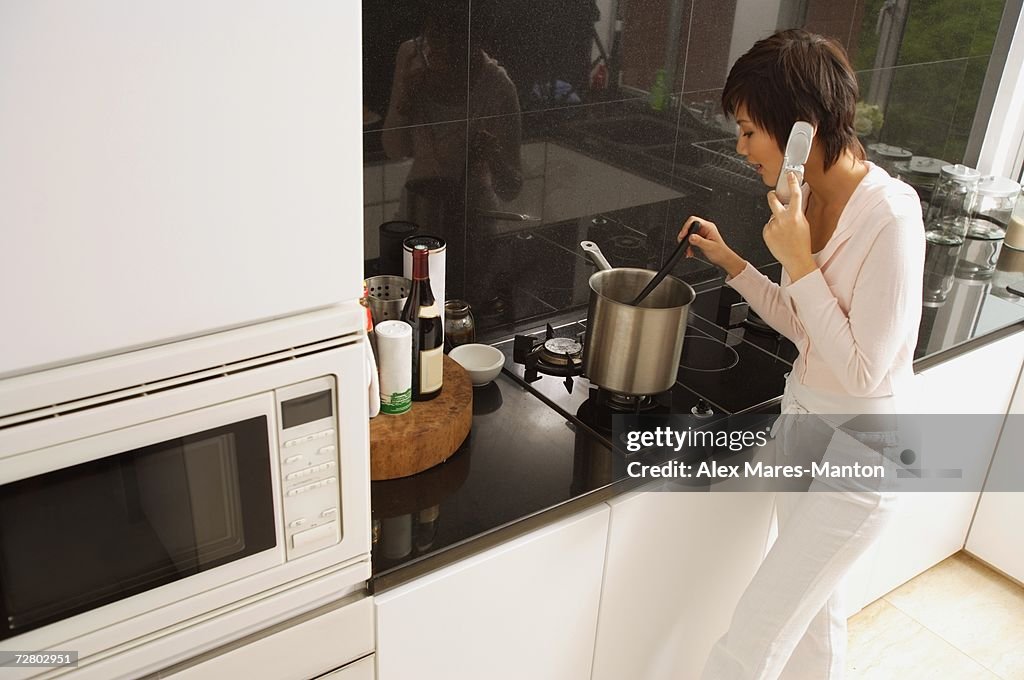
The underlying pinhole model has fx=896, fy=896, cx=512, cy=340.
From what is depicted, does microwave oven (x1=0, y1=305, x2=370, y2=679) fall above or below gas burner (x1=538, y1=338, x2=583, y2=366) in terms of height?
above

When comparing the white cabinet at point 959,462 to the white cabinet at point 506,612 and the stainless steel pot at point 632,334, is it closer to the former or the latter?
the stainless steel pot at point 632,334

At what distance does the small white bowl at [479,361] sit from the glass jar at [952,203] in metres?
1.59

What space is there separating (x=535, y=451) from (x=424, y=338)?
291 millimetres

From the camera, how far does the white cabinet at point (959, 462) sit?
2.24 m

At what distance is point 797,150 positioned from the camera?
5.03ft

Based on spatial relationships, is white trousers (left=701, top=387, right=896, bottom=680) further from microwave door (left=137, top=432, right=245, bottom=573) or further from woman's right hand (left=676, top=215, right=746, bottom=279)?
microwave door (left=137, top=432, right=245, bottom=573)

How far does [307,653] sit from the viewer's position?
126 cm

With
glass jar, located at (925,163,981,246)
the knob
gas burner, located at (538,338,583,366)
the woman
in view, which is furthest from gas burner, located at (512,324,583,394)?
glass jar, located at (925,163,981,246)

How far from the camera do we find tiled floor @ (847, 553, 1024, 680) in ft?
7.94

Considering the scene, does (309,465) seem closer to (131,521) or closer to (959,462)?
(131,521)

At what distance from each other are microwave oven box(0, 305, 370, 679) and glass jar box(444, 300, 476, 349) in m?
0.75

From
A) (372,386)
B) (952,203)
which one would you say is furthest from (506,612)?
(952,203)

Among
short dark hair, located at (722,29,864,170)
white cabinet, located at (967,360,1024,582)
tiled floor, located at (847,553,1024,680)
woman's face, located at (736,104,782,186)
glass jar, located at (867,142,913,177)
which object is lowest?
tiled floor, located at (847,553,1024,680)

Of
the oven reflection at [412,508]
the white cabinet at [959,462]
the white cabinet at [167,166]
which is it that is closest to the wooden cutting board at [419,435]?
the oven reflection at [412,508]
